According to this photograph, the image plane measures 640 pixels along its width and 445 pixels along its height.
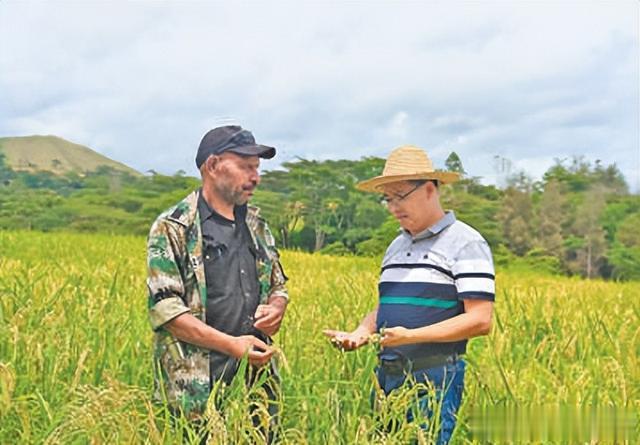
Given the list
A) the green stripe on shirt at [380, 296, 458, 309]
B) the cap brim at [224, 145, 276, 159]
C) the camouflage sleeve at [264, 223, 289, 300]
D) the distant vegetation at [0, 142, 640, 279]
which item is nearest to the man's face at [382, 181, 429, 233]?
the green stripe on shirt at [380, 296, 458, 309]

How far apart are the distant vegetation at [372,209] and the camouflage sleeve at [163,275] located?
26333 millimetres

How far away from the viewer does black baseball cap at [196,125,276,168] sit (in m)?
2.60

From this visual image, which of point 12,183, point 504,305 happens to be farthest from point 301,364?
point 12,183

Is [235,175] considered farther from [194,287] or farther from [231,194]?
[194,287]

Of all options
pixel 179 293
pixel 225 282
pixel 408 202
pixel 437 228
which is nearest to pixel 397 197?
pixel 408 202

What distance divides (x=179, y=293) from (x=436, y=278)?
817 mm

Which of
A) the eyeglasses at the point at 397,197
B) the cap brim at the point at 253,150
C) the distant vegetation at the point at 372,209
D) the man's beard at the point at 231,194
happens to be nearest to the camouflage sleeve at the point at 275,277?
the man's beard at the point at 231,194

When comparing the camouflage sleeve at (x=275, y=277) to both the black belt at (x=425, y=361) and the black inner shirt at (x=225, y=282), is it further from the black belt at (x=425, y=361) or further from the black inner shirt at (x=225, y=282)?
the black belt at (x=425, y=361)

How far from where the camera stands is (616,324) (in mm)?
5562

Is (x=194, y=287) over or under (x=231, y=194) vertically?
under

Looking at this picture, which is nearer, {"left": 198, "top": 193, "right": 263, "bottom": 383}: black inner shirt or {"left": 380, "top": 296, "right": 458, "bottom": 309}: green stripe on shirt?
{"left": 380, "top": 296, "right": 458, "bottom": 309}: green stripe on shirt

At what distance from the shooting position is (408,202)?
2539 mm

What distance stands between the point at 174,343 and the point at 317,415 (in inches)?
20.5

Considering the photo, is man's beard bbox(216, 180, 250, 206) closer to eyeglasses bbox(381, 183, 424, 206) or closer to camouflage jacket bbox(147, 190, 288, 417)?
camouflage jacket bbox(147, 190, 288, 417)
